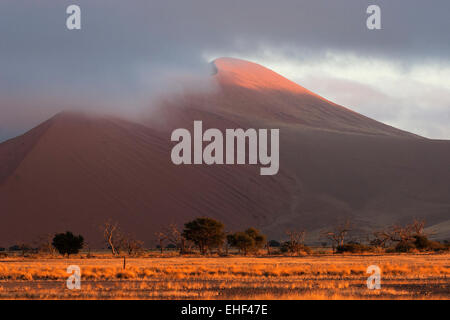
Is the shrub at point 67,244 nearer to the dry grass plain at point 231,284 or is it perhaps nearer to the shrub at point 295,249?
the shrub at point 295,249

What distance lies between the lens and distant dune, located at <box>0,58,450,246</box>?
3292 inches

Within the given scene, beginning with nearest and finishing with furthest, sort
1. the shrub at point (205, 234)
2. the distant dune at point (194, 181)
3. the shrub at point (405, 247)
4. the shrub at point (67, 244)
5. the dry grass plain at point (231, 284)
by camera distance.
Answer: the dry grass plain at point (231, 284) < the shrub at point (67, 244) < the shrub at point (405, 247) < the shrub at point (205, 234) < the distant dune at point (194, 181)

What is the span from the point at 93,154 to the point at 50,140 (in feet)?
23.5

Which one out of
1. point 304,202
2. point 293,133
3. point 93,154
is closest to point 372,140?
point 293,133

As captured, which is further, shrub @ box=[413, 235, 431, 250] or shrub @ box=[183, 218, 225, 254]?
shrub @ box=[413, 235, 431, 250]

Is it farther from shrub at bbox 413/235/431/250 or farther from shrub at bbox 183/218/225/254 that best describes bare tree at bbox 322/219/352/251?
shrub at bbox 183/218/225/254

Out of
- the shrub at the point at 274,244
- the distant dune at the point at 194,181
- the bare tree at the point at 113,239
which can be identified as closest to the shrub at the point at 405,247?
Result: the shrub at the point at 274,244

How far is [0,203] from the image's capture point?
83.1 meters

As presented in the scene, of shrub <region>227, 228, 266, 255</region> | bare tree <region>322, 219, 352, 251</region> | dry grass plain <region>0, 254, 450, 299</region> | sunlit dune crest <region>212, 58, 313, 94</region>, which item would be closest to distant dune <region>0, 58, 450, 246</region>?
bare tree <region>322, 219, 352, 251</region>

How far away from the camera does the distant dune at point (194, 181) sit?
8362 centimetres

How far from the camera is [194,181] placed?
9381cm

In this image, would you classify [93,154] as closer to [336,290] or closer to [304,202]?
[304,202]

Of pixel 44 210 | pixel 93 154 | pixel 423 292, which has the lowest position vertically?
pixel 423 292
